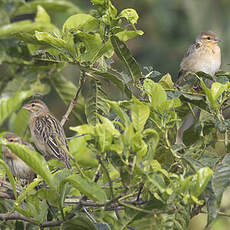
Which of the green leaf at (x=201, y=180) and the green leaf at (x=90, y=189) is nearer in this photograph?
the green leaf at (x=201, y=180)

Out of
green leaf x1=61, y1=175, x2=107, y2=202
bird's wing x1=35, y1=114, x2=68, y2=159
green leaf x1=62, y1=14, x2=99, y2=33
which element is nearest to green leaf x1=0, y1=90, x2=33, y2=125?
green leaf x1=61, y1=175, x2=107, y2=202

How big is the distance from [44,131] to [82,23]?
217cm

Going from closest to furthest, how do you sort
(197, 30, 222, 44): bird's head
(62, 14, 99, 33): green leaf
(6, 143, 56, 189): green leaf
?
(6, 143, 56, 189): green leaf, (62, 14, 99, 33): green leaf, (197, 30, 222, 44): bird's head

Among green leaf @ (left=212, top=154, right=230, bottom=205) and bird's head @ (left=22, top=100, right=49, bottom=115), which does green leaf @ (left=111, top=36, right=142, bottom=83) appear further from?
bird's head @ (left=22, top=100, right=49, bottom=115)

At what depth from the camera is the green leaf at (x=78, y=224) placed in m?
2.45

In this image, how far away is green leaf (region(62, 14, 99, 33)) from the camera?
3.10 metres

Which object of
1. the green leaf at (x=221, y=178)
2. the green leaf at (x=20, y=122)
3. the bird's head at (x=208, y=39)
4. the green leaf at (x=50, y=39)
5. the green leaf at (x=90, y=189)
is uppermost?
the green leaf at (x=50, y=39)

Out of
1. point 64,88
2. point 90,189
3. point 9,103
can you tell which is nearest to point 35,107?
point 64,88

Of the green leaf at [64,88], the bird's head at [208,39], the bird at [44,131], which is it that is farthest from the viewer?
the bird's head at [208,39]

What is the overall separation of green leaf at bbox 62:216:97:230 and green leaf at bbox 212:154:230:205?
0.65 metres

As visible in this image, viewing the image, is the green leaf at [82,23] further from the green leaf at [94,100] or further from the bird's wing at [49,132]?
the bird's wing at [49,132]

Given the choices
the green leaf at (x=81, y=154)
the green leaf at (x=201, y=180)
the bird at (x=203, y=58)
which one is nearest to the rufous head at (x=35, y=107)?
the bird at (x=203, y=58)

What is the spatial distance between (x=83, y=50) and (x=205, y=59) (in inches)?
91.0

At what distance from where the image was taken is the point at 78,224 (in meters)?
2.47
